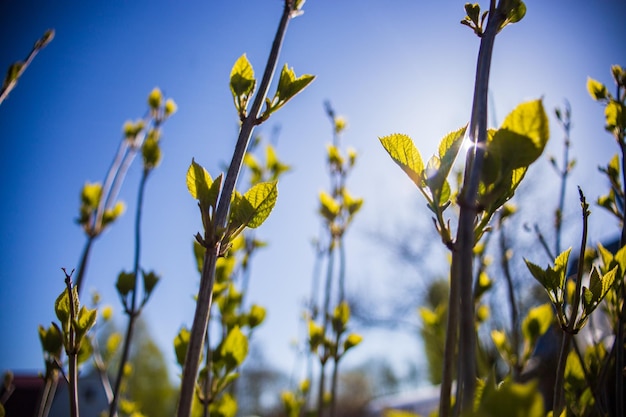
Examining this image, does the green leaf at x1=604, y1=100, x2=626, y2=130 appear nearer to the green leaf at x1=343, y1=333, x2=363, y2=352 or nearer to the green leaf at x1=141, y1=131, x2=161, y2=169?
the green leaf at x1=343, y1=333, x2=363, y2=352

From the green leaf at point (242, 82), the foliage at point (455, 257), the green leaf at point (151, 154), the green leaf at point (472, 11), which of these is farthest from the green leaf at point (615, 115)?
the green leaf at point (151, 154)

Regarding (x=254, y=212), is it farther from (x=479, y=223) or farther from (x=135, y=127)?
(x=135, y=127)

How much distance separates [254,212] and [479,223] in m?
0.39

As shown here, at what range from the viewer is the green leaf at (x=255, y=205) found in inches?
28.9

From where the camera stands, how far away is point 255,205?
74cm

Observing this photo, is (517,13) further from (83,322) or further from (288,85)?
(83,322)

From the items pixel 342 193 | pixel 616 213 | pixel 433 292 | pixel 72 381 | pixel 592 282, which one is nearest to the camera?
pixel 72 381

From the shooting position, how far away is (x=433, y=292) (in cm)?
1573

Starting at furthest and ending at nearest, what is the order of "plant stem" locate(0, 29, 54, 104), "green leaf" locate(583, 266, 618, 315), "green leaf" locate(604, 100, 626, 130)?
1. "green leaf" locate(604, 100, 626, 130)
2. "plant stem" locate(0, 29, 54, 104)
3. "green leaf" locate(583, 266, 618, 315)

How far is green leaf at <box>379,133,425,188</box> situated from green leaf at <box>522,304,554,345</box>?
2.87 feet

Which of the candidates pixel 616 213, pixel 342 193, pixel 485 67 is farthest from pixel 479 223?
pixel 342 193

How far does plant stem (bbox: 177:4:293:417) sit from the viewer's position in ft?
2.03

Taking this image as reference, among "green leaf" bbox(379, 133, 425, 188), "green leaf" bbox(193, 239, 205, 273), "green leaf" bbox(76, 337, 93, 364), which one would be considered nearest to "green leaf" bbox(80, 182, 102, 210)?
"green leaf" bbox(76, 337, 93, 364)

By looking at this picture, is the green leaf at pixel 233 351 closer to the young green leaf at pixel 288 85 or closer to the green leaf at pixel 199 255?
the green leaf at pixel 199 255
